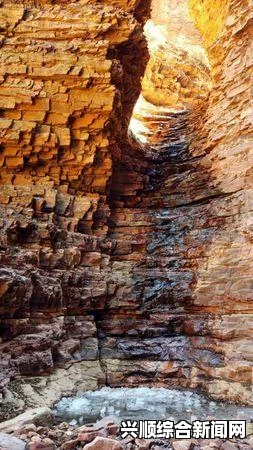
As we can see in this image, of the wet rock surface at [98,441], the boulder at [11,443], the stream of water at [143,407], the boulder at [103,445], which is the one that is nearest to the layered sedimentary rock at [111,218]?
the stream of water at [143,407]

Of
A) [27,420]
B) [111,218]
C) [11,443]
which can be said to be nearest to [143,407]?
[27,420]

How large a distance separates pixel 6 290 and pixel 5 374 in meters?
1.98

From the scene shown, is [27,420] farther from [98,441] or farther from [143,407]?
[143,407]

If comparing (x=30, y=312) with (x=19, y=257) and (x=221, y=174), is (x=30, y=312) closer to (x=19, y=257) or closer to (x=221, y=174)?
(x=19, y=257)

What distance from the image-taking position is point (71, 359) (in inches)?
444

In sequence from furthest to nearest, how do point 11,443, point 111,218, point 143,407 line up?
point 111,218, point 143,407, point 11,443

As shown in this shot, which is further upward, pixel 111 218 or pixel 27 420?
pixel 111 218

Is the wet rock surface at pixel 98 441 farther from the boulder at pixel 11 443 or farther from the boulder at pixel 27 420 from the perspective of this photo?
the boulder at pixel 27 420

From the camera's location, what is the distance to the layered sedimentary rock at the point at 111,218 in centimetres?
1118

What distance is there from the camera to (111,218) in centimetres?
1552

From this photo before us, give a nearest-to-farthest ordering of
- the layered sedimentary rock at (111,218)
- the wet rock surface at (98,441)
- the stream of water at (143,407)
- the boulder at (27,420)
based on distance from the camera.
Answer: the wet rock surface at (98,441) → the boulder at (27,420) → the stream of water at (143,407) → the layered sedimentary rock at (111,218)

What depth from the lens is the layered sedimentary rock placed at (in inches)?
440

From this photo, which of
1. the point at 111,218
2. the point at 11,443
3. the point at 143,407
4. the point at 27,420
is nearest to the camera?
the point at 11,443

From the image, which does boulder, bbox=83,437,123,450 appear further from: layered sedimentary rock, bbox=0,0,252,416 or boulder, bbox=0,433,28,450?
layered sedimentary rock, bbox=0,0,252,416
